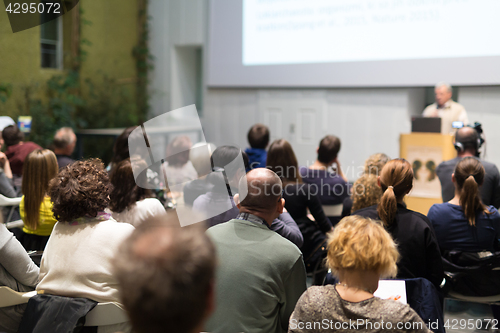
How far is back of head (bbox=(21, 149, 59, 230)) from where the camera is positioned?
2.53 meters

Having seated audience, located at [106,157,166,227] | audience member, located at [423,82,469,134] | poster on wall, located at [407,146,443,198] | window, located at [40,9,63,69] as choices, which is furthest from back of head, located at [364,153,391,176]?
window, located at [40,9,63,69]

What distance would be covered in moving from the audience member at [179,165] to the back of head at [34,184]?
47.5 inches

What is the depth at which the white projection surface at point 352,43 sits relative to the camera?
500cm

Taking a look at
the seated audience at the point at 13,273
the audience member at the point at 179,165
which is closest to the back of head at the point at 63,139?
the audience member at the point at 179,165

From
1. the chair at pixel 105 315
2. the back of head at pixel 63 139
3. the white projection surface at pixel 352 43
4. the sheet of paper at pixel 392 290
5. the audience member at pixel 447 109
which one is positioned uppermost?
the white projection surface at pixel 352 43

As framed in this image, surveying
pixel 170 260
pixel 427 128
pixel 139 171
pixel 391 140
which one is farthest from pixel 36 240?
pixel 391 140

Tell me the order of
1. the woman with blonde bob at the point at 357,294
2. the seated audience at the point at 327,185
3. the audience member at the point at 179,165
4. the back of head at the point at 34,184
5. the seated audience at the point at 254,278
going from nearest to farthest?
the woman with blonde bob at the point at 357,294
the seated audience at the point at 254,278
the back of head at the point at 34,184
the seated audience at the point at 327,185
the audience member at the point at 179,165

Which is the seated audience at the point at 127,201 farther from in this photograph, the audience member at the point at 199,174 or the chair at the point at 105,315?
the chair at the point at 105,315

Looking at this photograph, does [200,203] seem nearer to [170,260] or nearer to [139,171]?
[139,171]

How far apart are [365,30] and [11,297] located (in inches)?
202

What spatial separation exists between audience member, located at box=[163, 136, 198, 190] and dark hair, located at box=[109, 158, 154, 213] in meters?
1.13

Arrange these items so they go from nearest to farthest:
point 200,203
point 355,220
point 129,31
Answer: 1. point 355,220
2. point 200,203
3. point 129,31

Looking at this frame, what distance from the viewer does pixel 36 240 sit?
Answer: 103 inches

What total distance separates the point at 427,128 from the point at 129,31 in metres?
5.81
